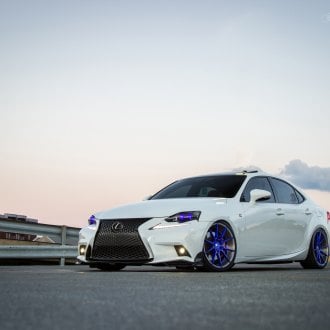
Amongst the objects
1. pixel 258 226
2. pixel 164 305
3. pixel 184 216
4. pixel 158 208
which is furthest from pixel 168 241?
pixel 164 305

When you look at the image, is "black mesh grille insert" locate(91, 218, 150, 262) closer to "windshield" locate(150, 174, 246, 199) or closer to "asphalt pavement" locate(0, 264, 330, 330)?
"windshield" locate(150, 174, 246, 199)

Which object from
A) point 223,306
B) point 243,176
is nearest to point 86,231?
point 243,176

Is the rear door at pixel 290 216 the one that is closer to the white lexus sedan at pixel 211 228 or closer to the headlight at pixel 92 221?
the white lexus sedan at pixel 211 228

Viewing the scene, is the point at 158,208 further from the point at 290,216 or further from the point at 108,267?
the point at 290,216

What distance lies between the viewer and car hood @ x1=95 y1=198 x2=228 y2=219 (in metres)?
9.25

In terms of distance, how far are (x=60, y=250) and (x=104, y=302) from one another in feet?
28.8

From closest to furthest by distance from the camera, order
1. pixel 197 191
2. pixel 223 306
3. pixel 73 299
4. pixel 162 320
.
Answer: pixel 162 320 → pixel 223 306 → pixel 73 299 → pixel 197 191

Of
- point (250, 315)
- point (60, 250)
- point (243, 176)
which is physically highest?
point (243, 176)

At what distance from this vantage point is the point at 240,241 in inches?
385

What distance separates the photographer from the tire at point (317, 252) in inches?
453

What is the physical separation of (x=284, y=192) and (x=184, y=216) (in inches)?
114

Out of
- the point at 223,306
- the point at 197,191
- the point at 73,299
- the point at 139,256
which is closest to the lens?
the point at 223,306

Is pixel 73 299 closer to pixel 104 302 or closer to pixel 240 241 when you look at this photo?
pixel 104 302

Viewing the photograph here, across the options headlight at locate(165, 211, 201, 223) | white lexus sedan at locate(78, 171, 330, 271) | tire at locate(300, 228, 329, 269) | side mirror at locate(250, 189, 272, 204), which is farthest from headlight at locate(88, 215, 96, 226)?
tire at locate(300, 228, 329, 269)
